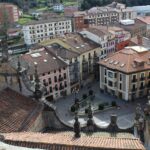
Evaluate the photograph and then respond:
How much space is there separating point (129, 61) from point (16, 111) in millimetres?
48252

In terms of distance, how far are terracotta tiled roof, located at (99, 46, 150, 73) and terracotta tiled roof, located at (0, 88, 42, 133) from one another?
43532 millimetres

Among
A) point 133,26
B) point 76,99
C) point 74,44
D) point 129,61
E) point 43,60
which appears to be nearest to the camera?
point 76,99

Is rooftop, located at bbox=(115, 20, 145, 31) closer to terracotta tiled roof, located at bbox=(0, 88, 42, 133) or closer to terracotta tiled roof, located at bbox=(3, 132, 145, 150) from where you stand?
terracotta tiled roof, located at bbox=(0, 88, 42, 133)

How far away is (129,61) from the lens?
70.3 metres

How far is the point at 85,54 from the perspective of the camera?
81.4 m

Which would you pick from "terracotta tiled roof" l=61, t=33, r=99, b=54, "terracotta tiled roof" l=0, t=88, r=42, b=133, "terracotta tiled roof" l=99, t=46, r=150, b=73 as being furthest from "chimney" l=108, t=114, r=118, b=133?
"terracotta tiled roof" l=61, t=33, r=99, b=54

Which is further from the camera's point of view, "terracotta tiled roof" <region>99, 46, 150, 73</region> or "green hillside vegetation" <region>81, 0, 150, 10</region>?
"green hillside vegetation" <region>81, 0, 150, 10</region>

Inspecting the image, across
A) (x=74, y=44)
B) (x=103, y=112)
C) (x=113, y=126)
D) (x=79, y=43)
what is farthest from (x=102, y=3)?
(x=113, y=126)

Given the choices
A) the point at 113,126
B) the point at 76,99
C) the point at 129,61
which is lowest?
the point at 76,99

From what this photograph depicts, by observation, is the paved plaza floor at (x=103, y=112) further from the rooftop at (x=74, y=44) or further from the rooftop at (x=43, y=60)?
the rooftop at (x=74, y=44)

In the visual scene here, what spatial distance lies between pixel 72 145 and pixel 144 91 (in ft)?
185

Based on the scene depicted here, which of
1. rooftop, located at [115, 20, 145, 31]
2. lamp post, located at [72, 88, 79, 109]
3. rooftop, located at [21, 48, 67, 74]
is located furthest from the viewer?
rooftop, located at [115, 20, 145, 31]

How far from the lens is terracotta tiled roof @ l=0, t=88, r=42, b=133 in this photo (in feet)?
76.6

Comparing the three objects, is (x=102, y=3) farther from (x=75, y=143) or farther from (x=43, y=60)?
(x=75, y=143)
